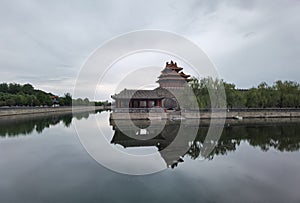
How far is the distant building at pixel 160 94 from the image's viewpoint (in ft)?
92.6

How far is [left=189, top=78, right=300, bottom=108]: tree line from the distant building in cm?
448

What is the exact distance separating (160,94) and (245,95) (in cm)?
1290

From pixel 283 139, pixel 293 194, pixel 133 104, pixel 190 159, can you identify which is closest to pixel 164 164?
pixel 190 159

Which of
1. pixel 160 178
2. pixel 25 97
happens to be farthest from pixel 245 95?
pixel 25 97

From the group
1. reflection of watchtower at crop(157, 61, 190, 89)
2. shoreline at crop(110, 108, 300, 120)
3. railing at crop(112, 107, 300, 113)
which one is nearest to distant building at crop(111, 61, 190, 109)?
reflection of watchtower at crop(157, 61, 190, 89)

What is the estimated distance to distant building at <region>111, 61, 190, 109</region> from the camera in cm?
2823

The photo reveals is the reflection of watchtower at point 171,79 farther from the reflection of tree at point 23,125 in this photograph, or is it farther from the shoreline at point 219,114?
the reflection of tree at point 23,125

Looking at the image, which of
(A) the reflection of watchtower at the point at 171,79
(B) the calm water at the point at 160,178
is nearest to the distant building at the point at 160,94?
(A) the reflection of watchtower at the point at 171,79

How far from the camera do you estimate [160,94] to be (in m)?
31.6

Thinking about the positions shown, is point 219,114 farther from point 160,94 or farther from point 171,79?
point 171,79

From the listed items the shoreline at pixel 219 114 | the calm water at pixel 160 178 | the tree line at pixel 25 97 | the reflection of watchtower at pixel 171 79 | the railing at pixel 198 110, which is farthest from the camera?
the tree line at pixel 25 97

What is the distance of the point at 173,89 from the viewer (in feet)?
115

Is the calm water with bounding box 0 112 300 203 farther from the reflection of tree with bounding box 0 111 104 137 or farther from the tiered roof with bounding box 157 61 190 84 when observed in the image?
the tiered roof with bounding box 157 61 190 84

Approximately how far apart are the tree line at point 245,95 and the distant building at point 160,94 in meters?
4.48
